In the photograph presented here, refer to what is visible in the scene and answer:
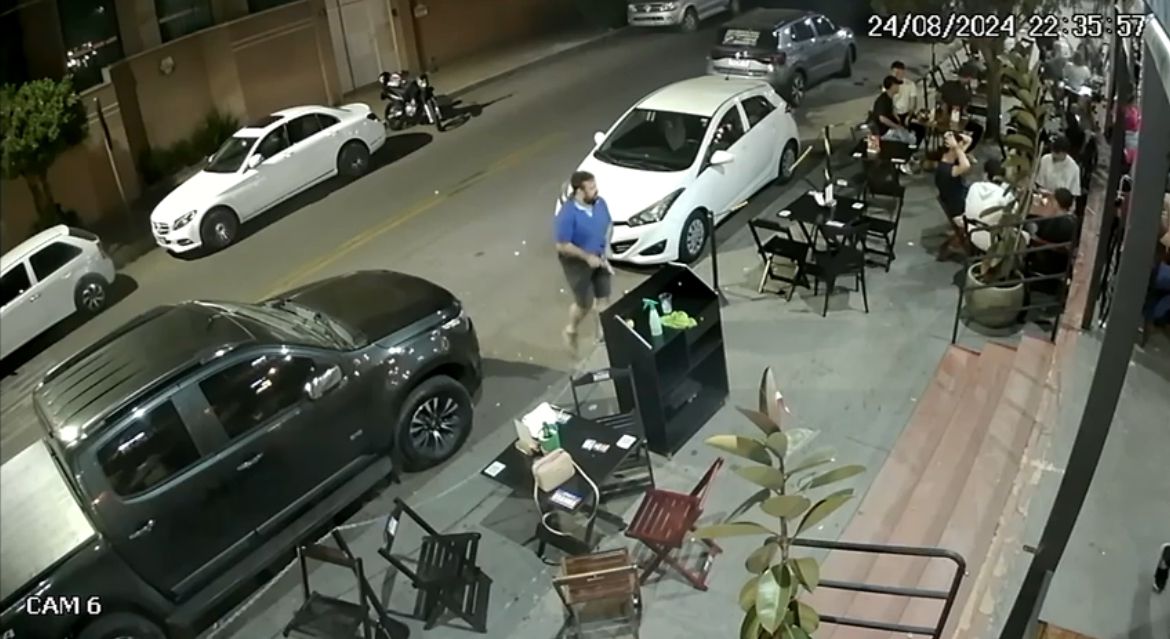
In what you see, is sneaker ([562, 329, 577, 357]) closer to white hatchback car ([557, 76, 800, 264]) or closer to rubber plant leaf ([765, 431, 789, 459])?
white hatchback car ([557, 76, 800, 264])

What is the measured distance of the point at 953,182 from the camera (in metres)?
7.18

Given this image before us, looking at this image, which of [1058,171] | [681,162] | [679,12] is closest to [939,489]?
[1058,171]

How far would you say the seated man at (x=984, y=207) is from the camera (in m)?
6.42

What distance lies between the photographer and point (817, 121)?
820cm

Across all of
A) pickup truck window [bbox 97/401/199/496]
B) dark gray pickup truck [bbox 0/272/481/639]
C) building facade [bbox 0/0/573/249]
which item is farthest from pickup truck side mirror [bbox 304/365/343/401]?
building facade [bbox 0/0/573/249]

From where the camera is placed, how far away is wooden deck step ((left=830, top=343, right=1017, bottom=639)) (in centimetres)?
464

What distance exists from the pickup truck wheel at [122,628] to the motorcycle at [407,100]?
2.39m

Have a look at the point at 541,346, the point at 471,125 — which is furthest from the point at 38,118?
the point at 541,346

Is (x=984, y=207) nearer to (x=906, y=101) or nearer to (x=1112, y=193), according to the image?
(x=1112, y=193)

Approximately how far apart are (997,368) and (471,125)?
321 cm

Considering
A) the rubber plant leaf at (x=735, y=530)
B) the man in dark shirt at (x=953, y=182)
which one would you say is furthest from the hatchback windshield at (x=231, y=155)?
the man in dark shirt at (x=953, y=182)

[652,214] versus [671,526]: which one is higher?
[652,214]

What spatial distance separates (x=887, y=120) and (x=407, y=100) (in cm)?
407

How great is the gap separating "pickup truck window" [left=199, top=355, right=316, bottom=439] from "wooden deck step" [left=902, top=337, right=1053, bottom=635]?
2879mm
